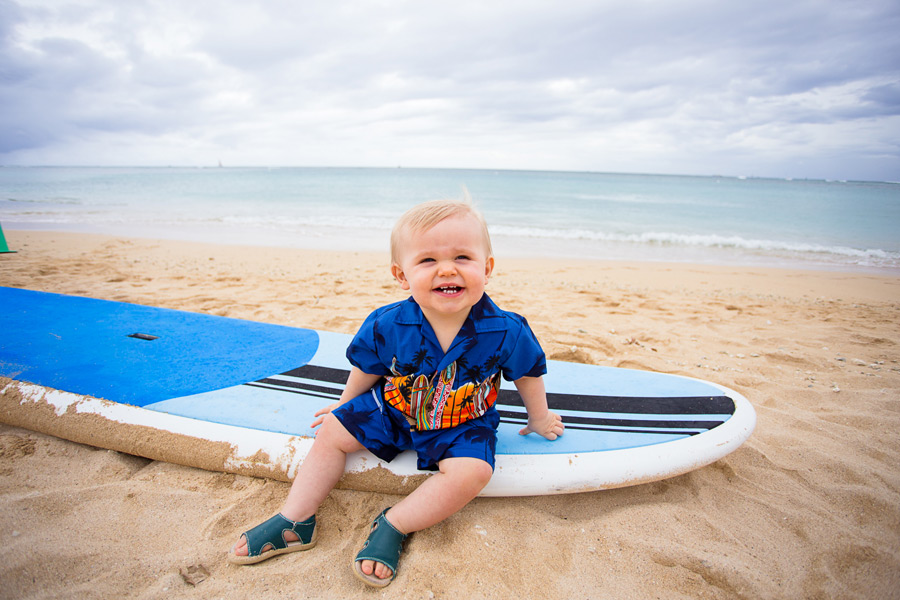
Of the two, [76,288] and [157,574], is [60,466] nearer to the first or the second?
[157,574]

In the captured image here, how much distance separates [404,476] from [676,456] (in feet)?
3.52

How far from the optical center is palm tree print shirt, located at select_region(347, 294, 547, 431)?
5.07 ft

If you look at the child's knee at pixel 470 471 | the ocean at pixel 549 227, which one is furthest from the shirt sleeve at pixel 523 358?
the ocean at pixel 549 227

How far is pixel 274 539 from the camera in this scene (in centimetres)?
144

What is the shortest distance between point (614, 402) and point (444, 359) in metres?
1.03

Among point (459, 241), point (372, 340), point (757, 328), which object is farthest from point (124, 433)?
point (757, 328)

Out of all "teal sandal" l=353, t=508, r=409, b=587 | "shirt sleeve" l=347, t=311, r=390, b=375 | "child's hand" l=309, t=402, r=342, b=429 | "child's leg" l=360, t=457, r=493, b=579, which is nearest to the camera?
"teal sandal" l=353, t=508, r=409, b=587

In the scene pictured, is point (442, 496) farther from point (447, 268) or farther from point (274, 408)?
point (274, 408)

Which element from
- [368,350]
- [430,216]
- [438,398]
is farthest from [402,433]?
[430,216]

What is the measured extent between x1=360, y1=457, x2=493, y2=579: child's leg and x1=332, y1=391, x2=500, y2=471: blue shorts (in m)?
0.06

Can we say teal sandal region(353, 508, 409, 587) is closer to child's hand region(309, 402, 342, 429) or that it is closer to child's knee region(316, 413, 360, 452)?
child's knee region(316, 413, 360, 452)

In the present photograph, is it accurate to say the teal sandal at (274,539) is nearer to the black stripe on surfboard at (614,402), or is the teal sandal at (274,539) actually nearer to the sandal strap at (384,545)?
the sandal strap at (384,545)

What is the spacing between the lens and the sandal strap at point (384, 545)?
139 cm

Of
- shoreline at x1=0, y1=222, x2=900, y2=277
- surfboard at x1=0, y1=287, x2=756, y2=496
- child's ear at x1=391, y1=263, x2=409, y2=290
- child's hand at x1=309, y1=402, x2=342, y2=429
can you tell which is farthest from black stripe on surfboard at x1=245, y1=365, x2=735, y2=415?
shoreline at x1=0, y1=222, x2=900, y2=277
